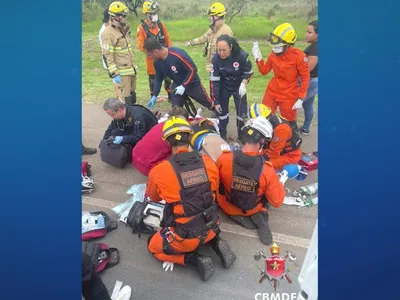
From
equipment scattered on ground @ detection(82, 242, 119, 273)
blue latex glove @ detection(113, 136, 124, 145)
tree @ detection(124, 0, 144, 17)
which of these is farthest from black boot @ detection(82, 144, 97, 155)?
tree @ detection(124, 0, 144, 17)

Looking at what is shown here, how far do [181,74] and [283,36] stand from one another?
60.4 inches

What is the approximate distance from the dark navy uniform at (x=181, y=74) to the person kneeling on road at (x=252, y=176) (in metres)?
2.07

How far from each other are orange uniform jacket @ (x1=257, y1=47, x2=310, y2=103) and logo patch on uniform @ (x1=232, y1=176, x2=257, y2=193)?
1.99 m

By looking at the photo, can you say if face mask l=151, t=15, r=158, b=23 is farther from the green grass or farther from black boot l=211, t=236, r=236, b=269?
black boot l=211, t=236, r=236, b=269

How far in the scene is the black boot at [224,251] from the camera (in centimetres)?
360

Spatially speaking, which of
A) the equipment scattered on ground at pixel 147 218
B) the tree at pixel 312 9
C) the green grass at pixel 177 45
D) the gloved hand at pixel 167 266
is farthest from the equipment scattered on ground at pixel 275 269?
the tree at pixel 312 9

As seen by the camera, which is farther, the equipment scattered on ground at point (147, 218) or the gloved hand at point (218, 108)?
the gloved hand at point (218, 108)

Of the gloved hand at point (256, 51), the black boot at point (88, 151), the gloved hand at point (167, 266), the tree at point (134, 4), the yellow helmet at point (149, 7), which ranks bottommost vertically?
the gloved hand at point (167, 266)

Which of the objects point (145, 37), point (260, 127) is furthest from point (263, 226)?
point (145, 37)

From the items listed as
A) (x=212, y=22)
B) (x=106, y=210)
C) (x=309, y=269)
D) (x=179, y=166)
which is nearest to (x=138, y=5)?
(x=212, y=22)

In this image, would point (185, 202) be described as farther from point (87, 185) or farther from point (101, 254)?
point (87, 185)

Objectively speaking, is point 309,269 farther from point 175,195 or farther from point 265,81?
point 265,81

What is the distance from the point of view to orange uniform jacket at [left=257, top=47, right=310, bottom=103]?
16.9 feet

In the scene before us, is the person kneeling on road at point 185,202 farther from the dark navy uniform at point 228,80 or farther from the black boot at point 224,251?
the dark navy uniform at point 228,80
